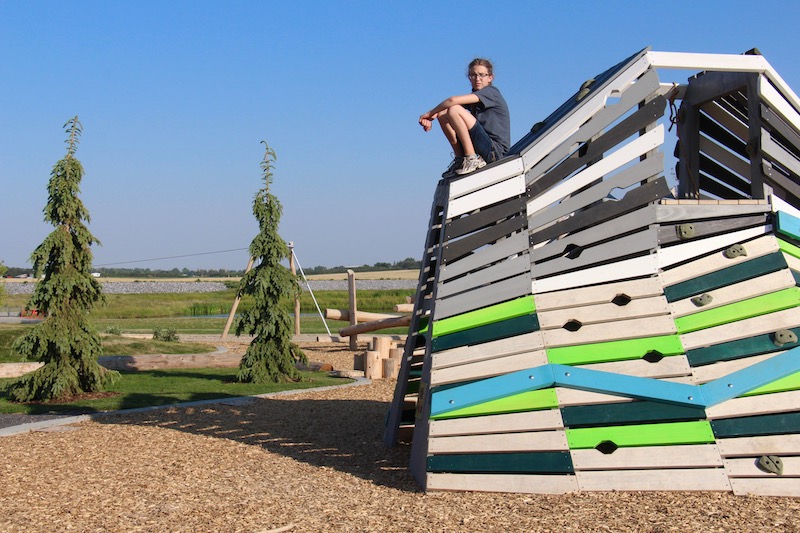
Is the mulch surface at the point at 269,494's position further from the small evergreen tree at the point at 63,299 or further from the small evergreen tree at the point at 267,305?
the small evergreen tree at the point at 267,305

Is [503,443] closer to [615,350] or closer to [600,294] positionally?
[615,350]

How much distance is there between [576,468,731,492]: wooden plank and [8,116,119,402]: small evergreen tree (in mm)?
8502

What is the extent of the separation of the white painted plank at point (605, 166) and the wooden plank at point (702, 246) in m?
0.73

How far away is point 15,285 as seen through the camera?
79688 millimetres

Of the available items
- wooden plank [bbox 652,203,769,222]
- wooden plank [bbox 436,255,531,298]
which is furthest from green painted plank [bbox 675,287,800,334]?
wooden plank [bbox 436,255,531,298]

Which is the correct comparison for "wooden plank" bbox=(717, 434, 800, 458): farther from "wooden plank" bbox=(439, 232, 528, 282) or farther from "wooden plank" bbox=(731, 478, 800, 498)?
"wooden plank" bbox=(439, 232, 528, 282)

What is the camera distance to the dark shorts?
684 cm

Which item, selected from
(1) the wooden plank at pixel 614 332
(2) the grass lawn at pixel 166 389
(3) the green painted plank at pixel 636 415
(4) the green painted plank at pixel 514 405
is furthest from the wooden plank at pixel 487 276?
(2) the grass lawn at pixel 166 389

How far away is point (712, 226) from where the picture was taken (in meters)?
6.45

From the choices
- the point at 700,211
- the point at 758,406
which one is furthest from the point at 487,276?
the point at 758,406

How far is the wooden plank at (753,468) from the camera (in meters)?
5.69

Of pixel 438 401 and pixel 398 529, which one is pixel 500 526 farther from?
pixel 438 401

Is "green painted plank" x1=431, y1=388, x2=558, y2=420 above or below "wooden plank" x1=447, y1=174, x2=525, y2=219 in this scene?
below

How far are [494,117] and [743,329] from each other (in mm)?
2530
